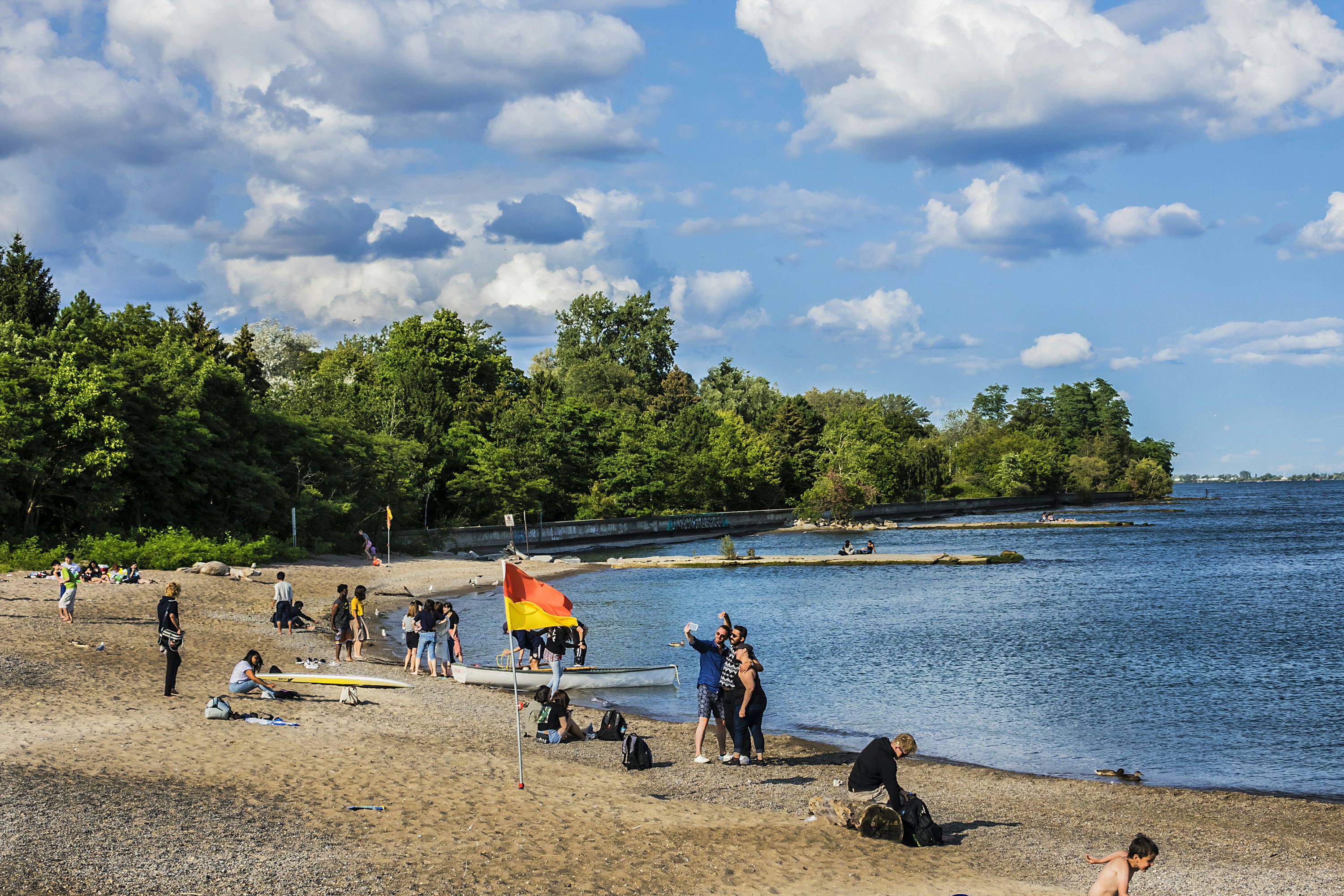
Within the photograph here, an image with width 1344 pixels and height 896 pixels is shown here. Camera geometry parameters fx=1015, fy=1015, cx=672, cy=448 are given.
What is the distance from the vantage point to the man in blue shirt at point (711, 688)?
16.8m

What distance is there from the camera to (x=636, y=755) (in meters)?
16.6

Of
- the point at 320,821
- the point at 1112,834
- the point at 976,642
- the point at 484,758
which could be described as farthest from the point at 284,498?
the point at 1112,834

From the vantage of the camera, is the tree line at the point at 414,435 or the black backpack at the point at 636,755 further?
the tree line at the point at 414,435

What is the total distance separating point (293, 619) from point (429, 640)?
8942 millimetres

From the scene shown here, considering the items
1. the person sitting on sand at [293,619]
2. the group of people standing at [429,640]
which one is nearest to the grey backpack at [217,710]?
the group of people standing at [429,640]

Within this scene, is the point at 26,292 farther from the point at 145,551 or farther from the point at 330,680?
the point at 330,680

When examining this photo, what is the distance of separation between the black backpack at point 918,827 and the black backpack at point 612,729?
22.1 feet

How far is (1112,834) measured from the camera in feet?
46.7

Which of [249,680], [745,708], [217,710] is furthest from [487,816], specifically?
[249,680]

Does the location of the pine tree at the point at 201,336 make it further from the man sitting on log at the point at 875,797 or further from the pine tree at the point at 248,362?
the man sitting on log at the point at 875,797

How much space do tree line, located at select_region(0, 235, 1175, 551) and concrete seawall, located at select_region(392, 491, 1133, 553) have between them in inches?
82.6

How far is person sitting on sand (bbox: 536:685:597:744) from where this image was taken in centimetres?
1822

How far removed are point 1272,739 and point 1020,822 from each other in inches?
369

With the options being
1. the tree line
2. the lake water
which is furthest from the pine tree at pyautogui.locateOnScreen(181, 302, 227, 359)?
the lake water
